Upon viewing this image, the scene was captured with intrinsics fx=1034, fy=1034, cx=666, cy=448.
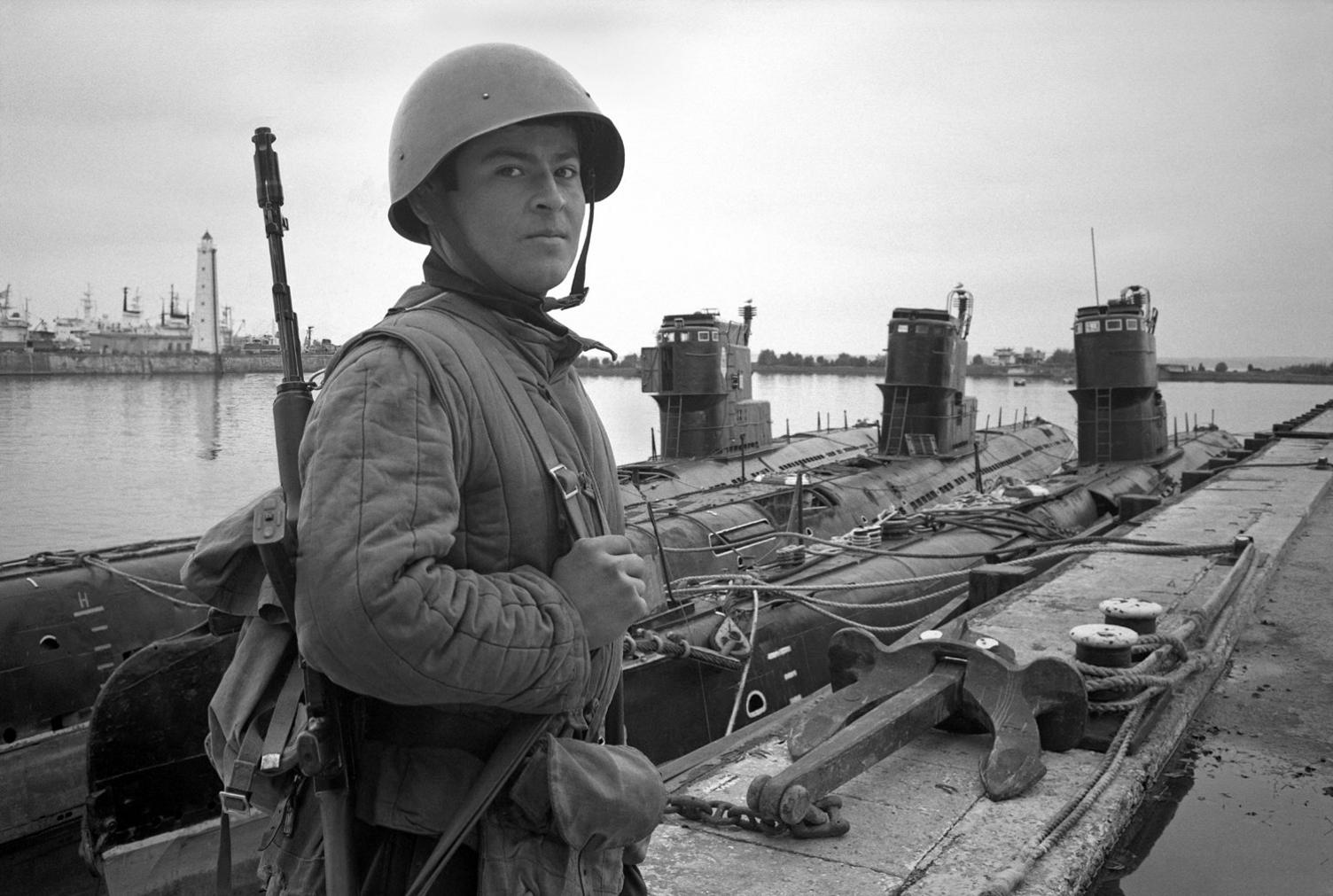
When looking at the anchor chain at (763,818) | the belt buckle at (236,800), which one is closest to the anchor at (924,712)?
the anchor chain at (763,818)

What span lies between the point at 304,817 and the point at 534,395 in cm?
103

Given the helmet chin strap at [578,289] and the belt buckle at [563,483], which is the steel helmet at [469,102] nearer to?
the helmet chin strap at [578,289]

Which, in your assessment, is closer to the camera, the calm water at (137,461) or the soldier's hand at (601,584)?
the soldier's hand at (601,584)

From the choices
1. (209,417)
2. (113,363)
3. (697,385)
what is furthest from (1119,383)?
(113,363)

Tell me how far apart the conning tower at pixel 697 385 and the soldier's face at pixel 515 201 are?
21.4m

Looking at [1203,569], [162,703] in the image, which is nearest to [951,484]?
[1203,569]

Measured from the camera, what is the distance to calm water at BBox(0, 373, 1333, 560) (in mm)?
22766

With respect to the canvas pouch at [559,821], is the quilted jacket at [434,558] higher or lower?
higher

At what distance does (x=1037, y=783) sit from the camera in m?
4.11

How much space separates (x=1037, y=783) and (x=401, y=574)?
3.19 meters

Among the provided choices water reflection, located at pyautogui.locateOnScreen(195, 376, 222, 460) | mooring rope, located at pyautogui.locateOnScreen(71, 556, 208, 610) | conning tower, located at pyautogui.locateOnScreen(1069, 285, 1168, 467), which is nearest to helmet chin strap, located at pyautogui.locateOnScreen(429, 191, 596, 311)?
mooring rope, located at pyautogui.locateOnScreen(71, 556, 208, 610)

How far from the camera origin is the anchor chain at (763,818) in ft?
12.2

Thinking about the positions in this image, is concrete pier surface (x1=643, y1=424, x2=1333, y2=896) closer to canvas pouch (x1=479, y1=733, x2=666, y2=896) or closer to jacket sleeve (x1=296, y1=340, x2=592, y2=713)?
canvas pouch (x1=479, y1=733, x2=666, y2=896)

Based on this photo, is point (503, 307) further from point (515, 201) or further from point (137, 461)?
point (137, 461)
